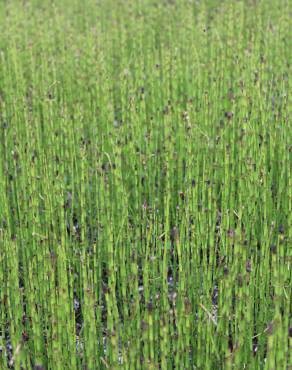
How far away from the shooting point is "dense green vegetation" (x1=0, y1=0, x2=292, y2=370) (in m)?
1.54

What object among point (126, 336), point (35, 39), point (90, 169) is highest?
point (35, 39)

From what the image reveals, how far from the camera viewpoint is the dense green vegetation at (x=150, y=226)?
5.06 ft

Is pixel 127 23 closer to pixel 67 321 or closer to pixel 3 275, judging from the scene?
pixel 3 275

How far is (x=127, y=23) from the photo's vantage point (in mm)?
4691

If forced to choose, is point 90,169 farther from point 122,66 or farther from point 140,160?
point 122,66

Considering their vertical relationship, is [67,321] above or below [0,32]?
below

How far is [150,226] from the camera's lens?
5.55ft

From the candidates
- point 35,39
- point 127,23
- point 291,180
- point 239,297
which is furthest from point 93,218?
point 127,23

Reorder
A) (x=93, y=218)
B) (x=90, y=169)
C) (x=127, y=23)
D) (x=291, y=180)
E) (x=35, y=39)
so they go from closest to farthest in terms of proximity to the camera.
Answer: (x=291, y=180), (x=93, y=218), (x=90, y=169), (x=35, y=39), (x=127, y=23)

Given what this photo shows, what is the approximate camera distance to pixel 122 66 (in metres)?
3.46

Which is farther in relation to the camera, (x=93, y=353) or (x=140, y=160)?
(x=140, y=160)

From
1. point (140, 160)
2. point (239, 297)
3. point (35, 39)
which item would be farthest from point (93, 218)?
point (35, 39)

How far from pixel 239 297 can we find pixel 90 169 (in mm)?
1513

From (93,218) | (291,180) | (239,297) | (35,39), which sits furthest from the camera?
(35,39)
